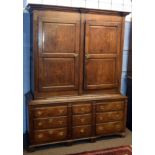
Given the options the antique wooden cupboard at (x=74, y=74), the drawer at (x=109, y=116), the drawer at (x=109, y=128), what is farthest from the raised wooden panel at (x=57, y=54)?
the drawer at (x=109, y=128)

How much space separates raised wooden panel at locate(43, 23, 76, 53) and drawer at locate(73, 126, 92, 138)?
1029 millimetres

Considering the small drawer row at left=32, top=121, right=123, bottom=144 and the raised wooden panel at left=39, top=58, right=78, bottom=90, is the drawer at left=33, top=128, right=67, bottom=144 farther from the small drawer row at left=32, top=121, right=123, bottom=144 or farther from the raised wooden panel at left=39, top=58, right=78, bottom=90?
the raised wooden panel at left=39, top=58, right=78, bottom=90

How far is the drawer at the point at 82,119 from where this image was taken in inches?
105

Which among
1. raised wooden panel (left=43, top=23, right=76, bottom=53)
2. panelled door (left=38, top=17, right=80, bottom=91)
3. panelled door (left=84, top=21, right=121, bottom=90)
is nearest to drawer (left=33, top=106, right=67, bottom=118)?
panelled door (left=38, top=17, right=80, bottom=91)

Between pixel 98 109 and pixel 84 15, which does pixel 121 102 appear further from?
pixel 84 15

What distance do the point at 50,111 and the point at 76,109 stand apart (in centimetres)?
34

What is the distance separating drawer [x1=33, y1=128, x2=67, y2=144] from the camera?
254cm

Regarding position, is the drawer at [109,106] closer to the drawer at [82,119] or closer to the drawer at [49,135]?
the drawer at [82,119]

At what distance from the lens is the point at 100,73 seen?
2775mm

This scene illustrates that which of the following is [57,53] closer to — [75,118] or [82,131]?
[75,118]
